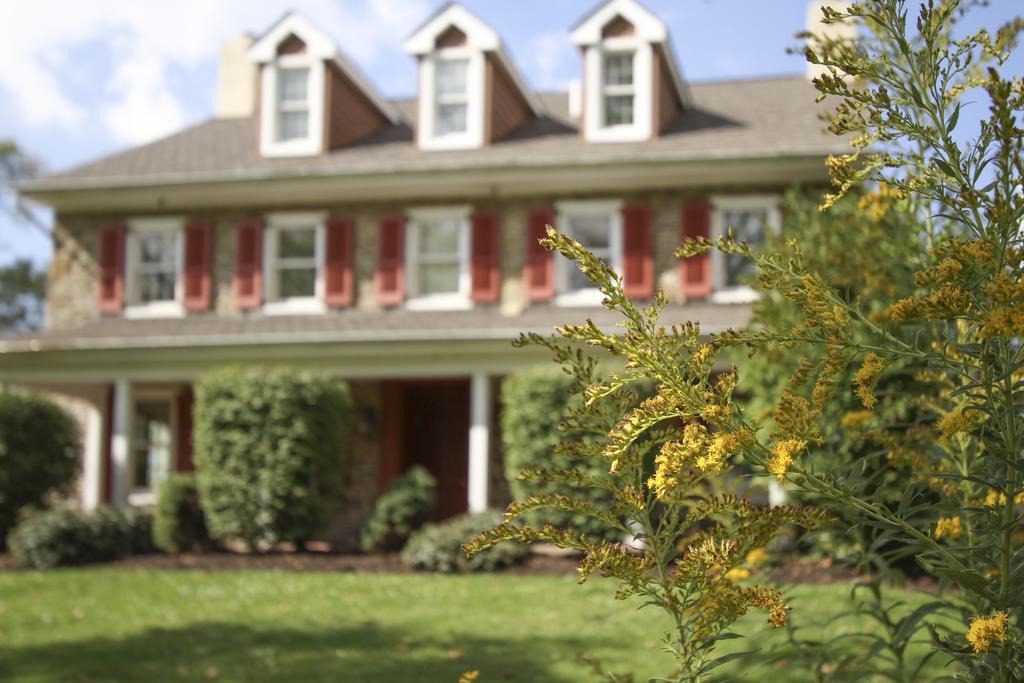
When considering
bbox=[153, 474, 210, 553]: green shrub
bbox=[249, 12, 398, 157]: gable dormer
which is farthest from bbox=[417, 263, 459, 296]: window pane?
bbox=[153, 474, 210, 553]: green shrub

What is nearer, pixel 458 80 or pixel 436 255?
pixel 436 255

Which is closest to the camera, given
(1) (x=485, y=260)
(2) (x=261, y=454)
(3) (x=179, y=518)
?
(2) (x=261, y=454)

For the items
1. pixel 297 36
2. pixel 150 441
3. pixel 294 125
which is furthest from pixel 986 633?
pixel 150 441

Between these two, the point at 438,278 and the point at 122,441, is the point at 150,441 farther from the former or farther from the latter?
the point at 438,278

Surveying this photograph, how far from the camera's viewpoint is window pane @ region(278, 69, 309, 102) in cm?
1855

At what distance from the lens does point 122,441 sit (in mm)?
16375

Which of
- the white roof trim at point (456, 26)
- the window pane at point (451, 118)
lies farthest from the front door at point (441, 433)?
the white roof trim at point (456, 26)

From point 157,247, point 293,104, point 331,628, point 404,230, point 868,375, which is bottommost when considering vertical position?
point 331,628

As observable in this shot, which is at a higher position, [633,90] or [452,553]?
[633,90]

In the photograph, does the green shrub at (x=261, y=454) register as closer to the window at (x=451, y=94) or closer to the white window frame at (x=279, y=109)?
the white window frame at (x=279, y=109)

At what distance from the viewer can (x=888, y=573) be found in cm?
452

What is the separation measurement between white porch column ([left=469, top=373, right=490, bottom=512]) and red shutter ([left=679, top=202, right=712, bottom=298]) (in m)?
3.53

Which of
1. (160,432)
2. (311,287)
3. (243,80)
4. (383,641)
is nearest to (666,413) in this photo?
(383,641)

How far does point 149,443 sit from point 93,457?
8.77ft
